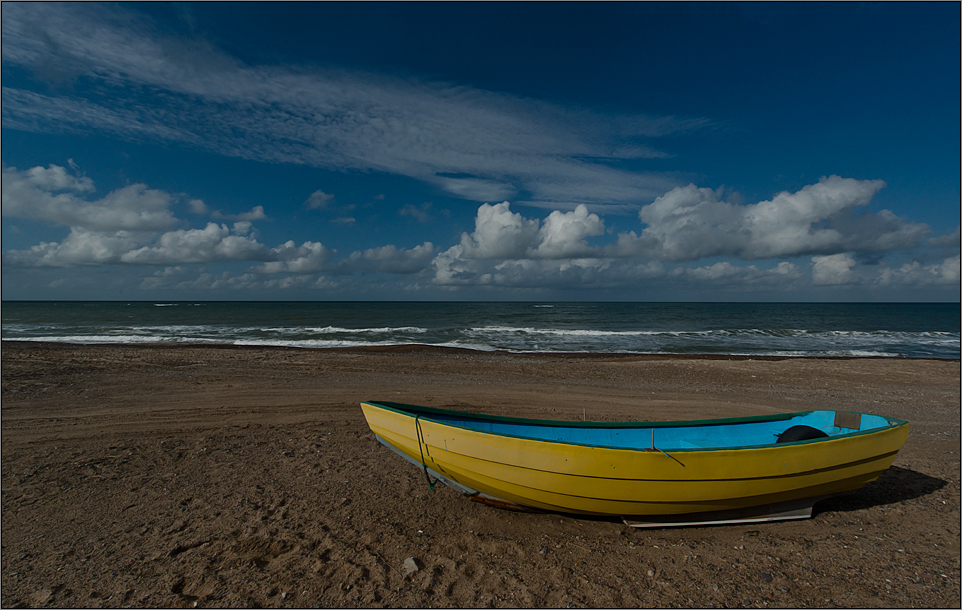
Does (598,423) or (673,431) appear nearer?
(598,423)

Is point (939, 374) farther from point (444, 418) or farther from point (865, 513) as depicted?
point (444, 418)

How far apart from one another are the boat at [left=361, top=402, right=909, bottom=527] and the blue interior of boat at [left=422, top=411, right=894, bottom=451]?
0.67 meters

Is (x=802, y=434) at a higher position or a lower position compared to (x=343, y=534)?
higher

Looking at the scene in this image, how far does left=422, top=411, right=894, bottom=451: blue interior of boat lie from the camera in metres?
5.20

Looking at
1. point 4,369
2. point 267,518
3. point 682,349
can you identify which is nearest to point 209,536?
point 267,518

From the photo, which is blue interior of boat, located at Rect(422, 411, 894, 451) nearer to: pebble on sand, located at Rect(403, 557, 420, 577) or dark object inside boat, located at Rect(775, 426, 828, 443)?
dark object inside boat, located at Rect(775, 426, 828, 443)

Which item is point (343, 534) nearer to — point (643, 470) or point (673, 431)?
point (643, 470)

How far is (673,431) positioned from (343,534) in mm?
4110

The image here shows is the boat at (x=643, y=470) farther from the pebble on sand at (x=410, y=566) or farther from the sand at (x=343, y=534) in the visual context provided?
the pebble on sand at (x=410, y=566)

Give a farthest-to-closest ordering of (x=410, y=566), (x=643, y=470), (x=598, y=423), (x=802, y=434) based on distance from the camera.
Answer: (x=598, y=423) < (x=802, y=434) < (x=643, y=470) < (x=410, y=566)

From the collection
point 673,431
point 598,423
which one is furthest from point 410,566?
point 673,431

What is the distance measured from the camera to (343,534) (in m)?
4.21

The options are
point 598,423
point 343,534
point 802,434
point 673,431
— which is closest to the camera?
point 343,534

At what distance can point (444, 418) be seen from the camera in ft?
16.6
